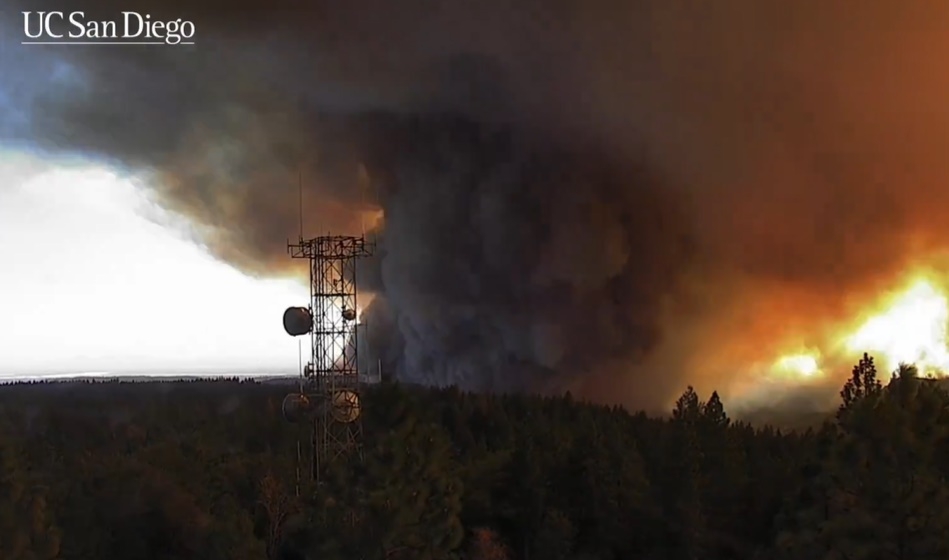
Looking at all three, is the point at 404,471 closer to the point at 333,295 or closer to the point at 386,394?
the point at 333,295

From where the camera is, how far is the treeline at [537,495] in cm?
2723

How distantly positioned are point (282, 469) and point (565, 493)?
14.0 metres

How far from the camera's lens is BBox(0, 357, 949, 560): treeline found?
27.2 m

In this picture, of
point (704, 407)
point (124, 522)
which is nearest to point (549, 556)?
point (704, 407)

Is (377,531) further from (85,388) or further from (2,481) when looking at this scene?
(85,388)

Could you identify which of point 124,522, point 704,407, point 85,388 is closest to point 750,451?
point 704,407

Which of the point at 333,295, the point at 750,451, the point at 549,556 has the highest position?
the point at 333,295

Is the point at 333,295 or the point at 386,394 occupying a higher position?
the point at 333,295

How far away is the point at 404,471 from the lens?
30188 mm

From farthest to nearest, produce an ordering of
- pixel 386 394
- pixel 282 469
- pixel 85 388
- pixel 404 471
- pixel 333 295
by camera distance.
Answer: pixel 85 388
pixel 386 394
pixel 282 469
pixel 333 295
pixel 404 471

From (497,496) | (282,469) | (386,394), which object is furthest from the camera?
(386,394)

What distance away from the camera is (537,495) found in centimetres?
4250

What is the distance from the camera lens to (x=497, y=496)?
43844 millimetres

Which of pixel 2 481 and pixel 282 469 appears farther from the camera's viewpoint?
pixel 282 469
